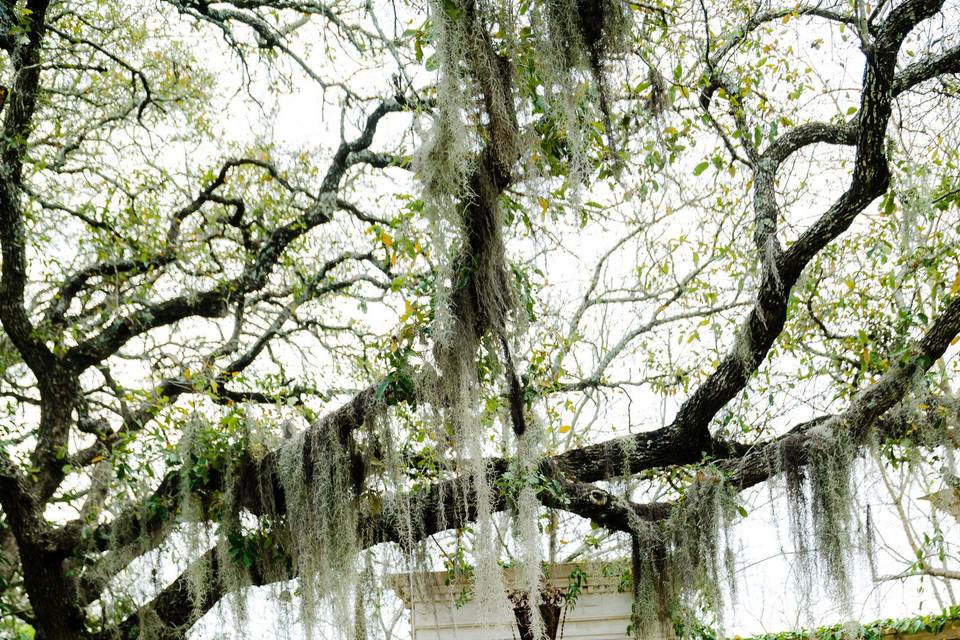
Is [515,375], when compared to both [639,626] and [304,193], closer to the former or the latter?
[639,626]

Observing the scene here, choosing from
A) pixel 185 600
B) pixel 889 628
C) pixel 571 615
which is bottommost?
pixel 889 628

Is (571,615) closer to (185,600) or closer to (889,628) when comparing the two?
(889,628)

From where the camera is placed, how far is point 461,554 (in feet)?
15.7

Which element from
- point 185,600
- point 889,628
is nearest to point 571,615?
point 889,628

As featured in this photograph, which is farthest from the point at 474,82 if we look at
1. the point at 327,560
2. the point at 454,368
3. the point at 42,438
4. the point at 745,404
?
the point at 42,438

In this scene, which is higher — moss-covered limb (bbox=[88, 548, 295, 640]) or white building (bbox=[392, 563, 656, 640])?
moss-covered limb (bbox=[88, 548, 295, 640])

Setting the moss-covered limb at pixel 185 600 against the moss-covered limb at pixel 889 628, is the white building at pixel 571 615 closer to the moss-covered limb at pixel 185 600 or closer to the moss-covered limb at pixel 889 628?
the moss-covered limb at pixel 889 628

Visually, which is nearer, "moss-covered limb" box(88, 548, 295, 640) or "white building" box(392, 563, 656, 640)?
"moss-covered limb" box(88, 548, 295, 640)

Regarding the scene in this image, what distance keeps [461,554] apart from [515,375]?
1726 millimetres

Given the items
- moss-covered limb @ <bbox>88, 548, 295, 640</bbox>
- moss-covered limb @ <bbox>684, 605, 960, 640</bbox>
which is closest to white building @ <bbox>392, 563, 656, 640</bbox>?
moss-covered limb @ <bbox>684, 605, 960, 640</bbox>

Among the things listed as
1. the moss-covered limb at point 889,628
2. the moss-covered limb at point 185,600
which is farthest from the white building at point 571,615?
the moss-covered limb at point 185,600

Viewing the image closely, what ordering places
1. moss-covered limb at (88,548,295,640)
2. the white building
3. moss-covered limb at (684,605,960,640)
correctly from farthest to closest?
1. the white building
2. moss-covered limb at (684,605,960,640)
3. moss-covered limb at (88,548,295,640)

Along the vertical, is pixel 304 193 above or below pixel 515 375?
above

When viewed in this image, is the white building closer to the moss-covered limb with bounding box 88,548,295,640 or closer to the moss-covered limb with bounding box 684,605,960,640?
the moss-covered limb with bounding box 684,605,960,640
